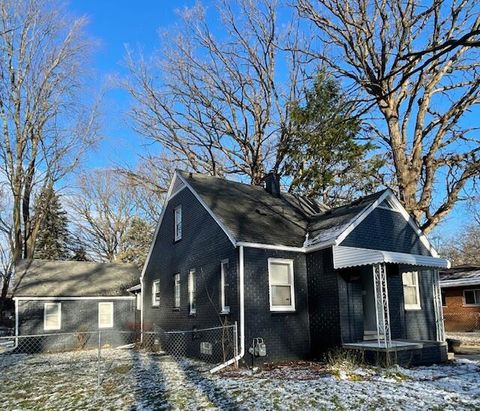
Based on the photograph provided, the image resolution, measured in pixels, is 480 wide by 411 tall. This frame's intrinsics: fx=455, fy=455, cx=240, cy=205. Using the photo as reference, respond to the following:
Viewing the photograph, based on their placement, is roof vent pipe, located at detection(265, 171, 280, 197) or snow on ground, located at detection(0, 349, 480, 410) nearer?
snow on ground, located at detection(0, 349, 480, 410)

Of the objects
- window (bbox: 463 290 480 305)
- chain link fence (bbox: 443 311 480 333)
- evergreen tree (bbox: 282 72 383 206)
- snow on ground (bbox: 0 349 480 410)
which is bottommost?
chain link fence (bbox: 443 311 480 333)

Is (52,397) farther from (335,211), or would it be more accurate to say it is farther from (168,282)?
(335,211)

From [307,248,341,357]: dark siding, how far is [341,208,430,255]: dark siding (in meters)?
0.92

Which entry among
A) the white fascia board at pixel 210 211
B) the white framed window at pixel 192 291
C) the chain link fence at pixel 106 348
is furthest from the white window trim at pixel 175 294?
the white fascia board at pixel 210 211

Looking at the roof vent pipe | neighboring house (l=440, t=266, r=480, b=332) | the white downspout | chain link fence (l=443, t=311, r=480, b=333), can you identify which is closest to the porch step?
the white downspout

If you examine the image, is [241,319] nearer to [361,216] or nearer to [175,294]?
[361,216]

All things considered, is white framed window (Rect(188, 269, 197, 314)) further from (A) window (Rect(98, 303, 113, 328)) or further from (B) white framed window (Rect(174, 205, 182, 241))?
(A) window (Rect(98, 303, 113, 328))

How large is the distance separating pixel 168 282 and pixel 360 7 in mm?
13236

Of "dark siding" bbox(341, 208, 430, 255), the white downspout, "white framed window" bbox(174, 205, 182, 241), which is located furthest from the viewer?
"white framed window" bbox(174, 205, 182, 241)

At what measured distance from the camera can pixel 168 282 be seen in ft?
58.2

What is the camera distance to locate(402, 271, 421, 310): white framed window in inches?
589

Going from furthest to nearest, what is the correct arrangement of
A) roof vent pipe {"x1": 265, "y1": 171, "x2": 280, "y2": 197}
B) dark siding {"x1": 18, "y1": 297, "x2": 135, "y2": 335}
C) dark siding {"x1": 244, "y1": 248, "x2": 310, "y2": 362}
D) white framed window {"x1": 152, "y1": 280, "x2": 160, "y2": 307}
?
1. dark siding {"x1": 18, "y1": 297, "x2": 135, "y2": 335}
2. white framed window {"x1": 152, "y1": 280, "x2": 160, "y2": 307}
3. roof vent pipe {"x1": 265, "y1": 171, "x2": 280, "y2": 197}
4. dark siding {"x1": 244, "y1": 248, "x2": 310, "y2": 362}

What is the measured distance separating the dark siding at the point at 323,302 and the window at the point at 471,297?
15658 millimetres

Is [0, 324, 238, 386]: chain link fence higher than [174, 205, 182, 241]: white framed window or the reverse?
the reverse
